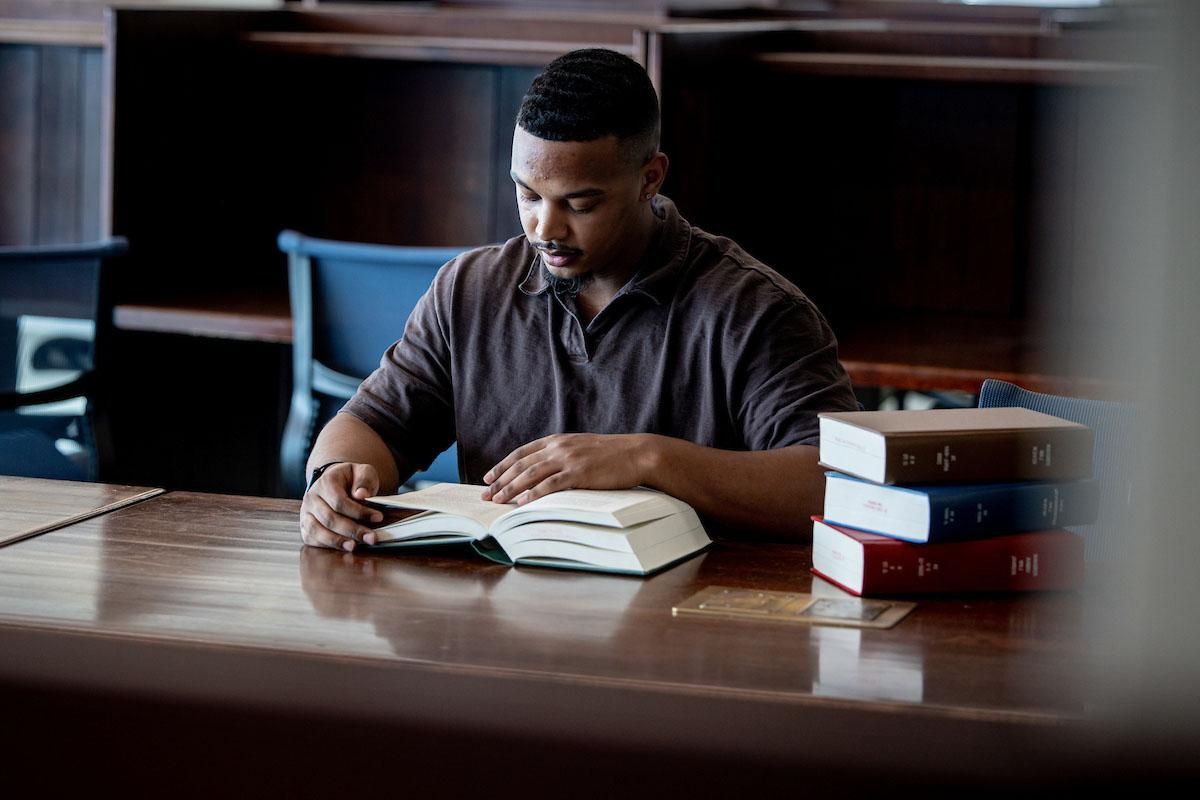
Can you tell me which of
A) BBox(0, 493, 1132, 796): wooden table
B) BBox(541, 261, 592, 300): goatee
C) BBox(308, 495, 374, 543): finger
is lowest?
BBox(0, 493, 1132, 796): wooden table

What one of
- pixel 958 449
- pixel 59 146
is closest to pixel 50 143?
pixel 59 146

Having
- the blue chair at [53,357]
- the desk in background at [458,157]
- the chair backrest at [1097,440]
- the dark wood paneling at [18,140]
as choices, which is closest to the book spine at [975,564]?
the chair backrest at [1097,440]

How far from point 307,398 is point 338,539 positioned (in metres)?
1.03

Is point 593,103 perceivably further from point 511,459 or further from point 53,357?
point 53,357

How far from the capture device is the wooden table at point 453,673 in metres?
0.72

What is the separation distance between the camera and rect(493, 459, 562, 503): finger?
4.54 feet

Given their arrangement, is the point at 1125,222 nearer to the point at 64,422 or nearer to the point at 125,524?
the point at 125,524

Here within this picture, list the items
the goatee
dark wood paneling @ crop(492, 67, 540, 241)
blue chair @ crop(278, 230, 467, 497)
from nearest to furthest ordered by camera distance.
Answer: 1. the goatee
2. blue chair @ crop(278, 230, 467, 497)
3. dark wood paneling @ crop(492, 67, 540, 241)

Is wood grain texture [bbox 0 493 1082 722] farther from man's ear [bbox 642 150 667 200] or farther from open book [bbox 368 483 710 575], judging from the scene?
man's ear [bbox 642 150 667 200]

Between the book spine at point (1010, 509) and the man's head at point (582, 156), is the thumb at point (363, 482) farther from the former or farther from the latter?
the book spine at point (1010, 509)

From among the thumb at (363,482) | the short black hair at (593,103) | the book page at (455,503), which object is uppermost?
the short black hair at (593,103)

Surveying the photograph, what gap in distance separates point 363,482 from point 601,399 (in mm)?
396

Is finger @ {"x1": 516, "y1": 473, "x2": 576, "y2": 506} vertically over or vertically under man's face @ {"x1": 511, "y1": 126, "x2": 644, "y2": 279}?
under

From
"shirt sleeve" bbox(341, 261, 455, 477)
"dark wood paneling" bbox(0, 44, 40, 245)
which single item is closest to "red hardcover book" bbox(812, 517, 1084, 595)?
"shirt sleeve" bbox(341, 261, 455, 477)
